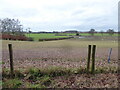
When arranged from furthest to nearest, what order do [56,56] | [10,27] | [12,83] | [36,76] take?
1. [10,27]
2. [56,56]
3. [36,76]
4. [12,83]

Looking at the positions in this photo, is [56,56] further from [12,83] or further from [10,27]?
[10,27]

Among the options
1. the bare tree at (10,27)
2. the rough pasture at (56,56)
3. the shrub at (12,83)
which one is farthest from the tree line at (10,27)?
the shrub at (12,83)

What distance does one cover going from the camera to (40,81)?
184 inches

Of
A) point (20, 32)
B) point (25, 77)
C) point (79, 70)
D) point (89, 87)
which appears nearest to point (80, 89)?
point (89, 87)

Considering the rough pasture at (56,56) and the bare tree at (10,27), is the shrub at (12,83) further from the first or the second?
the bare tree at (10,27)

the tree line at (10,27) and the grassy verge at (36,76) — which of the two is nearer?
the grassy verge at (36,76)

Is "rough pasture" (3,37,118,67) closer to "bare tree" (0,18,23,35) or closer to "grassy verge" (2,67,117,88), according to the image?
"grassy verge" (2,67,117,88)

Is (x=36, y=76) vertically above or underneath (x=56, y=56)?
above

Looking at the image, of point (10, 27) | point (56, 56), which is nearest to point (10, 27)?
point (10, 27)

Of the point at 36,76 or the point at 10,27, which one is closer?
the point at 36,76

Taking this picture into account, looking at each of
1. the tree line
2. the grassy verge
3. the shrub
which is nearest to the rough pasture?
the grassy verge

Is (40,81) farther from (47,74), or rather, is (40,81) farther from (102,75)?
(102,75)

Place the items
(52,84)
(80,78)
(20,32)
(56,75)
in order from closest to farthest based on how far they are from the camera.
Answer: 1. (52,84)
2. (80,78)
3. (56,75)
4. (20,32)

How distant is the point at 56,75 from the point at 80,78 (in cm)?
Result: 103
